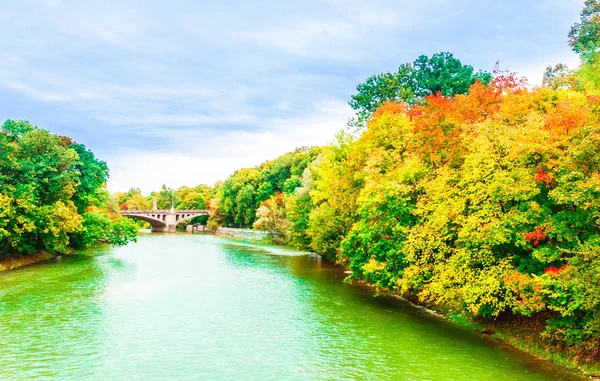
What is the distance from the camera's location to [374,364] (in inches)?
732

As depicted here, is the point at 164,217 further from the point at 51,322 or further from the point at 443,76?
the point at 51,322

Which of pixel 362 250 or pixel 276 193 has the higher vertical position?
pixel 276 193

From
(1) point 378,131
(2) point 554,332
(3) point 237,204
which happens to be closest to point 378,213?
(1) point 378,131

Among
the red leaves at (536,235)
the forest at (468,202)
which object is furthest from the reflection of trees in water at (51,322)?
the red leaves at (536,235)

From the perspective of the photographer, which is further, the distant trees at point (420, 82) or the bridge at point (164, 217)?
the bridge at point (164, 217)

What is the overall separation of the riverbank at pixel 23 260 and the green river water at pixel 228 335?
2663mm

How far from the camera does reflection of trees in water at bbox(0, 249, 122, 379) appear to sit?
17.8 meters

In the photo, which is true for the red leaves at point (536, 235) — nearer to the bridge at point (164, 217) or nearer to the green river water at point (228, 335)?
the green river water at point (228, 335)

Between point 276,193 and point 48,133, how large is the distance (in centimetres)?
5715

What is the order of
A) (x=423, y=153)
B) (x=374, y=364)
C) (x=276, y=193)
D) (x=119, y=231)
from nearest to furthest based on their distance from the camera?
(x=374, y=364), (x=423, y=153), (x=119, y=231), (x=276, y=193)

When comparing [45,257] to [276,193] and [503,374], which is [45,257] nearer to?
[503,374]

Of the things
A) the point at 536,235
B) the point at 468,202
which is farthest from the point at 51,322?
the point at 536,235

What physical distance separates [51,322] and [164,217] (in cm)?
10125

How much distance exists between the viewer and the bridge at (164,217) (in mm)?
113988
